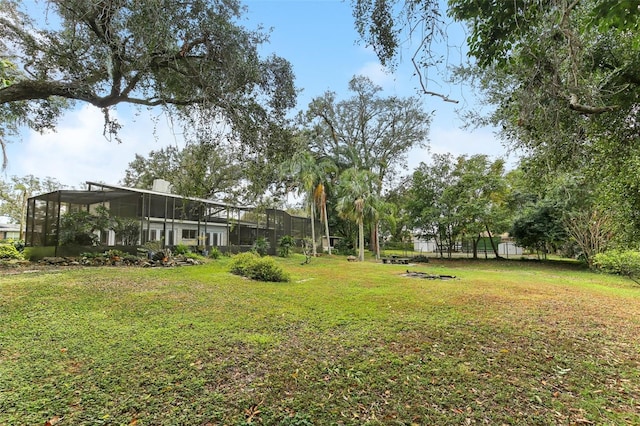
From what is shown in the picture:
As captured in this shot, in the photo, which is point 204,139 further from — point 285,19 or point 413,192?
point 413,192

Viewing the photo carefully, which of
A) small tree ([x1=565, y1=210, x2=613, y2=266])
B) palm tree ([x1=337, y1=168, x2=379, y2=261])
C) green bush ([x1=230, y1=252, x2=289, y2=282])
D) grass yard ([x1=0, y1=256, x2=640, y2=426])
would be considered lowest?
grass yard ([x1=0, y1=256, x2=640, y2=426])

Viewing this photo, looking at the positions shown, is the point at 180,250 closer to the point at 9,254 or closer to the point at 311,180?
the point at 9,254

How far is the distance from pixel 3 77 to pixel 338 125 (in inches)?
923

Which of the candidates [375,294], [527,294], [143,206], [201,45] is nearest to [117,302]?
[201,45]

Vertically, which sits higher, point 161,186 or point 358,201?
point 161,186

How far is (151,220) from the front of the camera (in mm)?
13727

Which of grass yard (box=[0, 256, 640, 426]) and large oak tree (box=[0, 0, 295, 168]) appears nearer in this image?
grass yard (box=[0, 256, 640, 426])

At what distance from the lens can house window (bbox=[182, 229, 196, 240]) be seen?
16.9m

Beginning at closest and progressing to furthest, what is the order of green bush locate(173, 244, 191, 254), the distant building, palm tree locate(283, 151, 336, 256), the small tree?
1. green bush locate(173, 244, 191, 254)
2. the small tree
3. palm tree locate(283, 151, 336, 256)
4. the distant building

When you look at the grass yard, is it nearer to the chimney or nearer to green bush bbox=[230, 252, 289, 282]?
green bush bbox=[230, 252, 289, 282]

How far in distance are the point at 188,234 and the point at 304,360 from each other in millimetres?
15375

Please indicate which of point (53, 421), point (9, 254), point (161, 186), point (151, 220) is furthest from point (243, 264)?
point (9, 254)

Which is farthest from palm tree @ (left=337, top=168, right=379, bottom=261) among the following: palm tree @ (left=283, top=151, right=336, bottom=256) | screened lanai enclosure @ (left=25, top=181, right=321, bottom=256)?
screened lanai enclosure @ (left=25, top=181, right=321, bottom=256)

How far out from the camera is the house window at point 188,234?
55.4 feet
